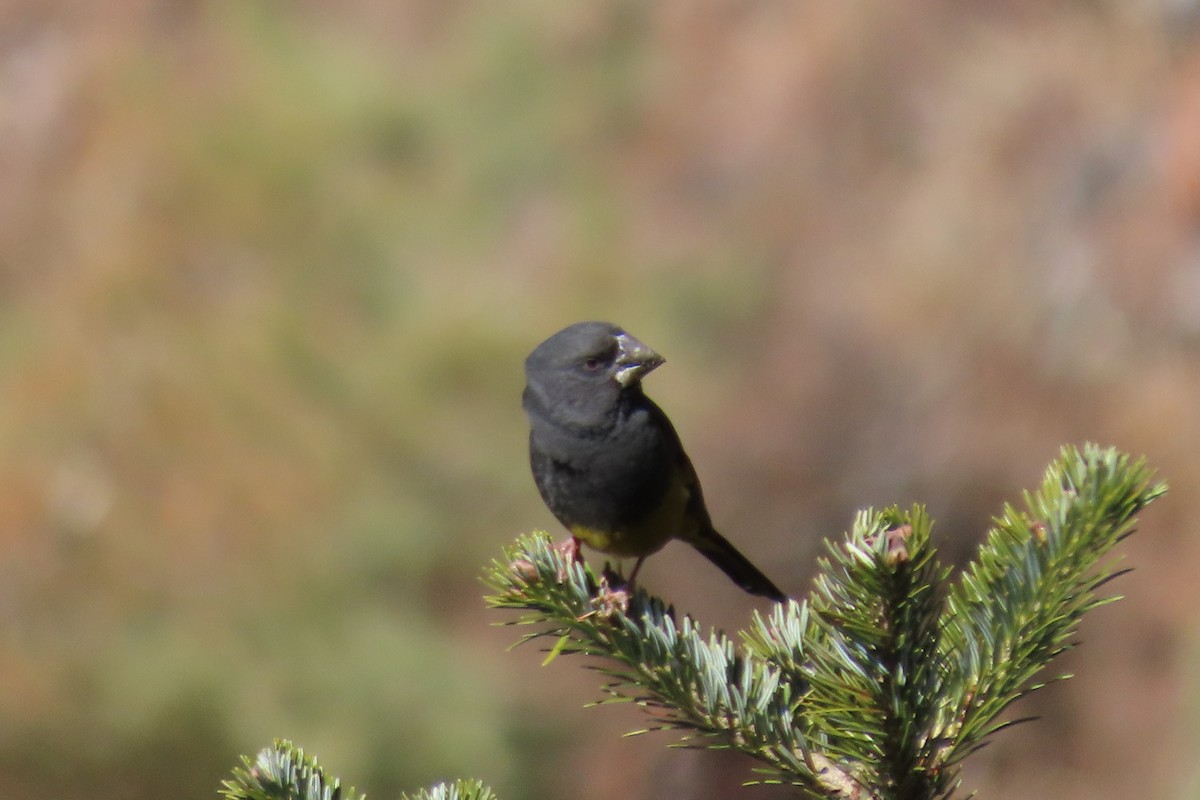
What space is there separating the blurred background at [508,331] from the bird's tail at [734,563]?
105 inches

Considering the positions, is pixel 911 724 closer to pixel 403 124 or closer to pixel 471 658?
pixel 471 658

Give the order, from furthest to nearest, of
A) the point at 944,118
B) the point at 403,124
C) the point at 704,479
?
1. the point at 944,118
2. the point at 403,124
3. the point at 704,479

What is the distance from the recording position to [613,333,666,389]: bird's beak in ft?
11.1

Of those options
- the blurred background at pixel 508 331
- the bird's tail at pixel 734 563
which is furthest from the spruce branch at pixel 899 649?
the blurred background at pixel 508 331

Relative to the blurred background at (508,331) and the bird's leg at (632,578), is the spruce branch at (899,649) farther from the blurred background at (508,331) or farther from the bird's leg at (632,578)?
the blurred background at (508,331)

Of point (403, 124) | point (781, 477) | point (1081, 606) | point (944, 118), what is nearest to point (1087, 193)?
point (944, 118)

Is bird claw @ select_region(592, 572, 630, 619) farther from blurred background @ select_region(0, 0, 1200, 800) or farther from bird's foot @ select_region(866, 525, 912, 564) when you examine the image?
blurred background @ select_region(0, 0, 1200, 800)

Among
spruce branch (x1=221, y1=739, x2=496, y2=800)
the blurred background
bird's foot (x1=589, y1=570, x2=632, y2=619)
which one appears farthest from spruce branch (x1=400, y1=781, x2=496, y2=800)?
the blurred background

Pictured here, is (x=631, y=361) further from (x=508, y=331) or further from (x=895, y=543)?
(x=508, y=331)

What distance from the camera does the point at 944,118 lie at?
836 centimetres

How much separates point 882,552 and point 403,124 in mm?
6820

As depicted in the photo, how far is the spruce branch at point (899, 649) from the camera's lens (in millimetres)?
1522

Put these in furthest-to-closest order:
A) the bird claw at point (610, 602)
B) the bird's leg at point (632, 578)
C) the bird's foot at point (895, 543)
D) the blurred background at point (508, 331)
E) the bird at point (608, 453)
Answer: the blurred background at point (508, 331)
the bird at point (608, 453)
the bird's leg at point (632, 578)
the bird claw at point (610, 602)
the bird's foot at point (895, 543)

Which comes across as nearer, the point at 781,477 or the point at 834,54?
the point at 781,477
